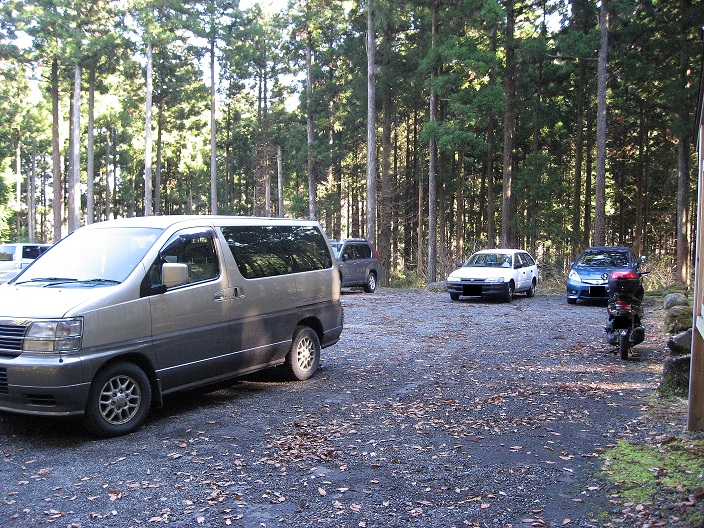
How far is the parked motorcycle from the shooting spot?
31.8 ft

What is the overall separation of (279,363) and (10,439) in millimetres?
3248

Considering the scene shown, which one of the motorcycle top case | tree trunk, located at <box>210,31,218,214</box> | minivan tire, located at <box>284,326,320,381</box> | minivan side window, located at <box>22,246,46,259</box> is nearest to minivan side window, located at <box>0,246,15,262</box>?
minivan side window, located at <box>22,246,46,259</box>

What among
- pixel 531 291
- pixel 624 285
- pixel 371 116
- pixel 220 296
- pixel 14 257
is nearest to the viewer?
pixel 220 296

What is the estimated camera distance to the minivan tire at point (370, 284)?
895 inches

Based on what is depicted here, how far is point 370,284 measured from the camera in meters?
22.9

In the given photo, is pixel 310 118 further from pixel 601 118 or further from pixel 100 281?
pixel 100 281

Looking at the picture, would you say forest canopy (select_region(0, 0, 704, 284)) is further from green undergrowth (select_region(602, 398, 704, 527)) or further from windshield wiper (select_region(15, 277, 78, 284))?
windshield wiper (select_region(15, 277, 78, 284))

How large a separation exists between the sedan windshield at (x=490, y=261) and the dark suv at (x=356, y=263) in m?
4.28

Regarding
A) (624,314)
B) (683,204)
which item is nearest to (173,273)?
(624,314)

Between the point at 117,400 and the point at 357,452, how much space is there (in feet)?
7.78

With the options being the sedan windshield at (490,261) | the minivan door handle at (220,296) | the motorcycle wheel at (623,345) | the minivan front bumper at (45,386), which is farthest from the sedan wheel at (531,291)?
the minivan front bumper at (45,386)

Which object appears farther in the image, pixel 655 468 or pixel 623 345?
pixel 623 345

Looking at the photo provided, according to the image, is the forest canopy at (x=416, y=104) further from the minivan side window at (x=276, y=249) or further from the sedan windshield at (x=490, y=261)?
the minivan side window at (x=276, y=249)

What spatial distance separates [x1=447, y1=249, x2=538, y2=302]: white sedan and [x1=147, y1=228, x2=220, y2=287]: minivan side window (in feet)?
41.7
